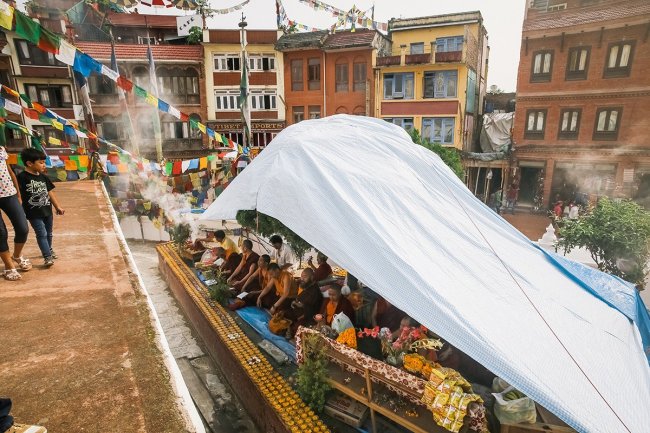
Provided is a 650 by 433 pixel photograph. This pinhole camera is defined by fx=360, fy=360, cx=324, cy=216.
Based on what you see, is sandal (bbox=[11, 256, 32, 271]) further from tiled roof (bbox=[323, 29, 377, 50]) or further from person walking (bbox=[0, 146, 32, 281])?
tiled roof (bbox=[323, 29, 377, 50])

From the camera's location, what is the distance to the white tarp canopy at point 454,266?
3.48 metres

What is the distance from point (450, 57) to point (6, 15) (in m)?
23.4

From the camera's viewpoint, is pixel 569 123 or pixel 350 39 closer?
pixel 569 123

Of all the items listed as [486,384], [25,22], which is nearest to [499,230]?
[486,384]

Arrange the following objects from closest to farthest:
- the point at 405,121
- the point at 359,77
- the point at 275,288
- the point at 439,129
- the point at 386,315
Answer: the point at 386,315, the point at 275,288, the point at 439,129, the point at 405,121, the point at 359,77

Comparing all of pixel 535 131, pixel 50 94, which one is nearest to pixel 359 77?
pixel 535 131

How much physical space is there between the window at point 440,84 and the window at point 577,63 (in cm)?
629

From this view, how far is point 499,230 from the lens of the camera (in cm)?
619

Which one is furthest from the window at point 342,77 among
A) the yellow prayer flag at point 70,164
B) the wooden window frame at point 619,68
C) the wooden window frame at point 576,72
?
the yellow prayer flag at point 70,164

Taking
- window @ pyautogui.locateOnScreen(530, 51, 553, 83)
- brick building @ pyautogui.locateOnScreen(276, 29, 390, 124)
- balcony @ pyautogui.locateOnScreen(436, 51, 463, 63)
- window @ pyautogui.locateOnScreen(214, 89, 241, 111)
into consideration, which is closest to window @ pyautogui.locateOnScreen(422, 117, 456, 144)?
balcony @ pyautogui.locateOnScreen(436, 51, 463, 63)

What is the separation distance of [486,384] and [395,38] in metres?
26.7

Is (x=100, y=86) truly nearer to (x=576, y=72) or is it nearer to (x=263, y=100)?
(x=263, y=100)

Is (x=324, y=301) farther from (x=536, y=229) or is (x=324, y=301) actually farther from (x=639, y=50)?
(x=639, y=50)

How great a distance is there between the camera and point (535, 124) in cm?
2266
